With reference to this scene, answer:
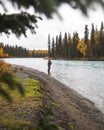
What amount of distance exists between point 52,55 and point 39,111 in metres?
140

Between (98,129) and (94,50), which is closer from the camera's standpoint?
(98,129)

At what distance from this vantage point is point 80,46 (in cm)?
11662

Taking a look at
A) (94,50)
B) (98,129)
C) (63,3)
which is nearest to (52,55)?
(94,50)

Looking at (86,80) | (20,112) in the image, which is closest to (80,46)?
(86,80)

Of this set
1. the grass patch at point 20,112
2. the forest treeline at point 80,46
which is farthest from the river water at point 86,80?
the forest treeline at point 80,46

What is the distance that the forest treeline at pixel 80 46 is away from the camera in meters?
108

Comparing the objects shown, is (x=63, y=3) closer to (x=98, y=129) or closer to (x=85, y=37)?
(x=98, y=129)

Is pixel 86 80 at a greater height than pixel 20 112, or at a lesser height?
lesser

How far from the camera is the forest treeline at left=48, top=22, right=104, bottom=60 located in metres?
108

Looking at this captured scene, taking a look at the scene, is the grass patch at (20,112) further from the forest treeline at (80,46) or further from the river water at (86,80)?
the forest treeline at (80,46)

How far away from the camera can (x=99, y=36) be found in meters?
106

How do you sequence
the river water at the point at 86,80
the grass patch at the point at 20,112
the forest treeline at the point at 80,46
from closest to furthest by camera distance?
the grass patch at the point at 20,112 → the river water at the point at 86,80 → the forest treeline at the point at 80,46

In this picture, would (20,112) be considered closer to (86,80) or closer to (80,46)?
(86,80)

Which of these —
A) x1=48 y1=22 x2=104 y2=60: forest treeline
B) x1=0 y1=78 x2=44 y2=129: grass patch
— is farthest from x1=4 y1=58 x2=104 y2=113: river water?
x1=48 y1=22 x2=104 y2=60: forest treeline
